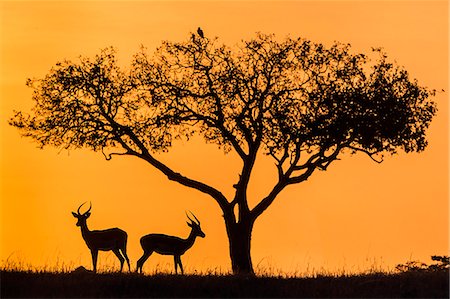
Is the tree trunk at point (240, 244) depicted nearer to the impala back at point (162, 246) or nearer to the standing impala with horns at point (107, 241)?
the impala back at point (162, 246)

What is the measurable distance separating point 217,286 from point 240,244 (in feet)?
33.9

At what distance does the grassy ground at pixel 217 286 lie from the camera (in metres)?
32.3

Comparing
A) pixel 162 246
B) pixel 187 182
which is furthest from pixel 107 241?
A: pixel 187 182

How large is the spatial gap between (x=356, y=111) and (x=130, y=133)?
861cm

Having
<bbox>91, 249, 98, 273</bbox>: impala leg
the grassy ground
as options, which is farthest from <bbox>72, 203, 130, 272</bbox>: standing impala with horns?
the grassy ground

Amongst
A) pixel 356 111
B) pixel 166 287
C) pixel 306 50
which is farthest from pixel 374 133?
pixel 166 287

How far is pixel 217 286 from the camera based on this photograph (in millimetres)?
33125

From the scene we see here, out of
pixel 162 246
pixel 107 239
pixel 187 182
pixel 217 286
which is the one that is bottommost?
pixel 217 286

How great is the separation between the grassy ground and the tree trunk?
8271 millimetres

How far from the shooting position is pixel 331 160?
43.8m

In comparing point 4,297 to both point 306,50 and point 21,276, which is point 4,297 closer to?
point 21,276

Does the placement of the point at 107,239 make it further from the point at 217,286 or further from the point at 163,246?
the point at 217,286

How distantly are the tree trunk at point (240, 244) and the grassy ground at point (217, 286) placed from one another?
827 cm

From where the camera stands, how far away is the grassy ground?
3231cm
